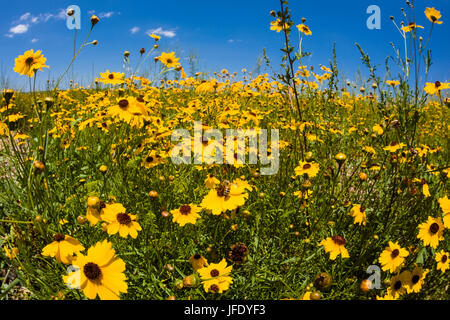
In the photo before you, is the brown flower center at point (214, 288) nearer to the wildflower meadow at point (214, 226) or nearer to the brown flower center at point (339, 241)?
the wildflower meadow at point (214, 226)

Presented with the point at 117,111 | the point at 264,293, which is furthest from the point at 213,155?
the point at 264,293

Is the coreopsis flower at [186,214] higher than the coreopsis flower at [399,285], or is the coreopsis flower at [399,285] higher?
the coreopsis flower at [186,214]

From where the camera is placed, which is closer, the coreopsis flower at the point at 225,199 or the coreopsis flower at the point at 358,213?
the coreopsis flower at the point at 225,199

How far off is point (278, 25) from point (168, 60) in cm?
85

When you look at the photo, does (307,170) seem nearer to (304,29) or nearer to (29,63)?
(304,29)

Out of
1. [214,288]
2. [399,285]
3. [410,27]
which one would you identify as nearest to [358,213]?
[399,285]

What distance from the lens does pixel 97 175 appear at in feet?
6.15

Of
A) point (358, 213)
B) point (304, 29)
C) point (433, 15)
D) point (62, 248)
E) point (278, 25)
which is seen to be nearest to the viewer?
point (62, 248)

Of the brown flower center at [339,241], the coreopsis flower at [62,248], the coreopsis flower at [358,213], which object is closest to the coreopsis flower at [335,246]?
the brown flower center at [339,241]

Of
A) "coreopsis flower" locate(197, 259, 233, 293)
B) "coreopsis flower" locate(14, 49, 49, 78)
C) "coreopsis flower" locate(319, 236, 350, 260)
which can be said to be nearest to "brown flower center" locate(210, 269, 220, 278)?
"coreopsis flower" locate(197, 259, 233, 293)

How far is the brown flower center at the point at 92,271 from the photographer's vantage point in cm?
77

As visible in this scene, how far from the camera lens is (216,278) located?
975 millimetres

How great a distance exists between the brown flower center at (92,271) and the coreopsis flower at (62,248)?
146mm
